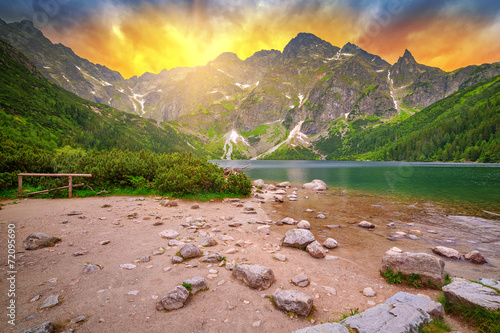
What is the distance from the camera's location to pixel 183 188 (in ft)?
60.9

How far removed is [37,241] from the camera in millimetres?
7422

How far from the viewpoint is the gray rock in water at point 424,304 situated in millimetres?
4305

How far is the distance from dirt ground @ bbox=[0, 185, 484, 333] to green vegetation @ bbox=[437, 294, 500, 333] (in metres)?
1.35

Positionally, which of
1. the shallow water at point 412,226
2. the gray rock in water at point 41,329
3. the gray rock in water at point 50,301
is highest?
the gray rock in water at point 41,329

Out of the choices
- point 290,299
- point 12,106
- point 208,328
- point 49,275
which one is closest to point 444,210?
point 290,299

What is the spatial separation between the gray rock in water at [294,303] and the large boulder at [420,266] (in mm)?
4060

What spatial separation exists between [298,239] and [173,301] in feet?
20.5

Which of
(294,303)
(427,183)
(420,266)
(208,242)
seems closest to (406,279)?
(420,266)

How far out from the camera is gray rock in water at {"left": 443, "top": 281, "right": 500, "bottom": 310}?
4.28m

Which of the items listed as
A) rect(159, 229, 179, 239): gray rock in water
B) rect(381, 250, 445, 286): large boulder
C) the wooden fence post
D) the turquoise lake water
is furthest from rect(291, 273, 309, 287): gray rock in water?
the turquoise lake water

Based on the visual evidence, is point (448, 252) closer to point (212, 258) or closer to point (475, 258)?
point (475, 258)

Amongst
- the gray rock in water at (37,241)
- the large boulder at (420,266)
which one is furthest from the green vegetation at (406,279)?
the gray rock in water at (37,241)

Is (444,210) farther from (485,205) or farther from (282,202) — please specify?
(282,202)

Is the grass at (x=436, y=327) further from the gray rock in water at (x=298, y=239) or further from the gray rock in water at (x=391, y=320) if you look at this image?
the gray rock in water at (x=298, y=239)
